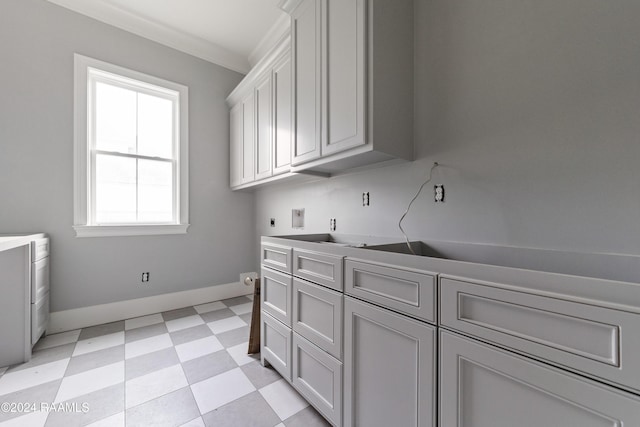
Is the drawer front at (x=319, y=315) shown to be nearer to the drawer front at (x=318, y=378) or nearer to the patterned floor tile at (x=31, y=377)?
the drawer front at (x=318, y=378)

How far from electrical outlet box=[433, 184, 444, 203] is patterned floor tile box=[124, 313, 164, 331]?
280cm

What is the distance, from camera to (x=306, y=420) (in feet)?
4.32

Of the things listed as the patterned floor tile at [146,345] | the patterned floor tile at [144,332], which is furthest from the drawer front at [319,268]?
the patterned floor tile at [144,332]

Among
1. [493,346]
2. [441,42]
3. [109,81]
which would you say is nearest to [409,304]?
[493,346]

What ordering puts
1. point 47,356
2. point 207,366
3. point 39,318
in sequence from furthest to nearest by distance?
1. point 39,318
2. point 47,356
3. point 207,366

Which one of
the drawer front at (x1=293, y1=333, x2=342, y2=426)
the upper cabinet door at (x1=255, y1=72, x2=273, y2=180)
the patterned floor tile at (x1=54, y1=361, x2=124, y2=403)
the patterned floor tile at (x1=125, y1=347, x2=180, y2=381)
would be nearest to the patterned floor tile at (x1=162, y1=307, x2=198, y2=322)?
the patterned floor tile at (x1=125, y1=347, x2=180, y2=381)

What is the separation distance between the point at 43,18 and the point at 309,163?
282cm

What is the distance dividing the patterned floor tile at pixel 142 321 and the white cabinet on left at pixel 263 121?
1654 millimetres

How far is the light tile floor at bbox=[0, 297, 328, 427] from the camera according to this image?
132 cm

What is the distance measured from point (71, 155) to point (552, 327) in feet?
11.4

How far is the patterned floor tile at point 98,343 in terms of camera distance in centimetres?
198

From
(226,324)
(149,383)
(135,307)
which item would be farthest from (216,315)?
(149,383)

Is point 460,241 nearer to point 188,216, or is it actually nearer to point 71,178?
point 188,216

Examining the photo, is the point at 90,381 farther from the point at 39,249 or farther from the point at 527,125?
the point at 527,125
